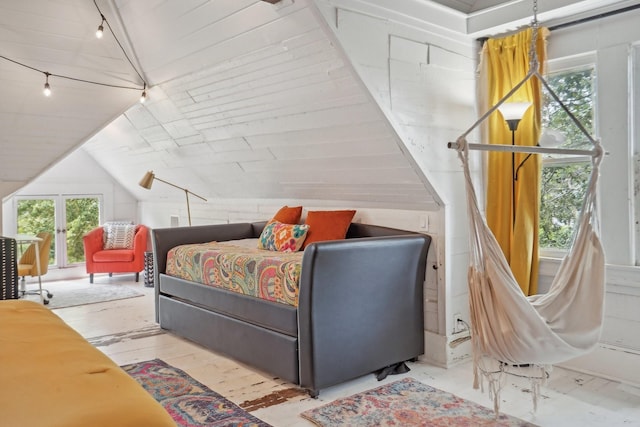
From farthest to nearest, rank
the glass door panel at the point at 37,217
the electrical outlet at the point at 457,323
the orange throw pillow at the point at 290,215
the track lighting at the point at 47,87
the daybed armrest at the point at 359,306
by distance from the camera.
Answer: the glass door panel at the point at 37,217, the orange throw pillow at the point at 290,215, the track lighting at the point at 47,87, the electrical outlet at the point at 457,323, the daybed armrest at the point at 359,306

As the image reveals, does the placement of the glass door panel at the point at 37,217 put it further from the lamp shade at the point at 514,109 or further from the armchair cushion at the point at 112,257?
the lamp shade at the point at 514,109

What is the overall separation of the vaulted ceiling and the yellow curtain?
226 millimetres

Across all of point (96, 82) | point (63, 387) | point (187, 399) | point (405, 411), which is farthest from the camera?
point (96, 82)

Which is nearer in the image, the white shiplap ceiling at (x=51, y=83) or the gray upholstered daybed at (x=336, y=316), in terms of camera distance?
the gray upholstered daybed at (x=336, y=316)

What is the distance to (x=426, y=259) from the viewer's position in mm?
3455

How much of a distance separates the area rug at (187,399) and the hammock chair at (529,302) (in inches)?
45.4

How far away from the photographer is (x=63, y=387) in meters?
1.40

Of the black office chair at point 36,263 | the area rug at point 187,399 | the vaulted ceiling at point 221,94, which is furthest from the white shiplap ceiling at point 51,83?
the area rug at point 187,399

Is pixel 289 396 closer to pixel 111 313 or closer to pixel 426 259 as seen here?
pixel 426 259

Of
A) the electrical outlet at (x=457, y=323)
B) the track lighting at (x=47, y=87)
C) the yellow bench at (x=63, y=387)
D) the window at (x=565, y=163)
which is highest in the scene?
the track lighting at (x=47, y=87)

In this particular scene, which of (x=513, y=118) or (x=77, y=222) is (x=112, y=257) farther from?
(x=513, y=118)

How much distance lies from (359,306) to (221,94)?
1.95 meters

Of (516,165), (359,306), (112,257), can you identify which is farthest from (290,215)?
(112,257)

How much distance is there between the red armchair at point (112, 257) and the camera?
20.9 feet
